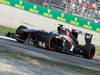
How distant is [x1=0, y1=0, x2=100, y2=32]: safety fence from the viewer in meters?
25.0

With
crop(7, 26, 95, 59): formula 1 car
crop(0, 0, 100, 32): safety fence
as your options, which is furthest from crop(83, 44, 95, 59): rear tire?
crop(0, 0, 100, 32): safety fence

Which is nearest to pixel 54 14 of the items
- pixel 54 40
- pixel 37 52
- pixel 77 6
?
pixel 77 6

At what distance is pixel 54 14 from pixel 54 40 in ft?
43.5

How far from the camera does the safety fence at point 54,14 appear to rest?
25.0 meters

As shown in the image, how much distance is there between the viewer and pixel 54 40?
1304 cm

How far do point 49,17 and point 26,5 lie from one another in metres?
2.00

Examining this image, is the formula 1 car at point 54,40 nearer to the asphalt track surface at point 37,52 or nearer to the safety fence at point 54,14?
the asphalt track surface at point 37,52

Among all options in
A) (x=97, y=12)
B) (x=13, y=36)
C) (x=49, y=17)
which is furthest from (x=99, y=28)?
(x=13, y=36)

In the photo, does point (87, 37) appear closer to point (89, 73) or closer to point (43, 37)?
point (43, 37)

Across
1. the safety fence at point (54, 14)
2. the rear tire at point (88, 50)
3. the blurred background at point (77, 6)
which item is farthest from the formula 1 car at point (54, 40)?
the blurred background at point (77, 6)

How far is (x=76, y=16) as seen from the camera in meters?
26.5

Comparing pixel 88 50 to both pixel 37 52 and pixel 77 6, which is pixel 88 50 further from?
pixel 77 6

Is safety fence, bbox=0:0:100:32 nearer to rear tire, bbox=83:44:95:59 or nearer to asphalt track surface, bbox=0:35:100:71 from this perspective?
rear tire, bbox=83:44:95:59

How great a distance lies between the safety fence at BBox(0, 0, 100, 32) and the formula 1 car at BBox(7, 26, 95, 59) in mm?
11141
